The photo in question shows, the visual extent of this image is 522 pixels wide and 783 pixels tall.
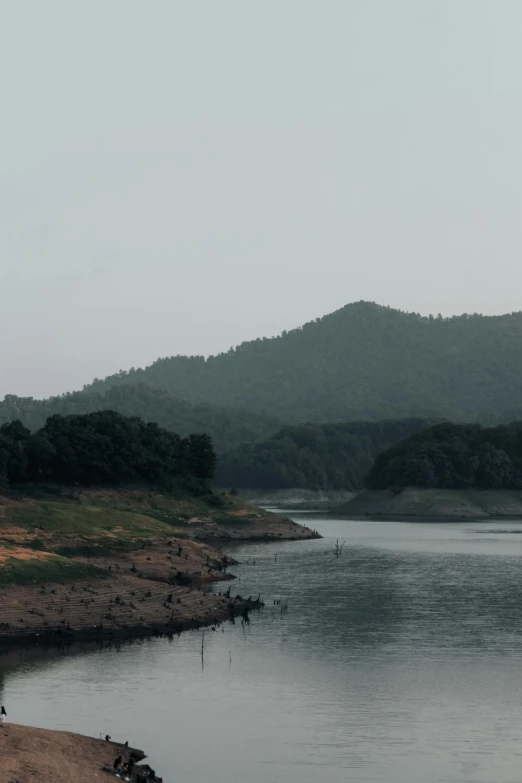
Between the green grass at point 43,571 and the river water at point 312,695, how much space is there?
56.1ft

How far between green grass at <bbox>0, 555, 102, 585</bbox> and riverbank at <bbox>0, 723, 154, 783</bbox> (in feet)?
149

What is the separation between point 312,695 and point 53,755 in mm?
24911

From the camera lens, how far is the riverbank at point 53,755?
154ft

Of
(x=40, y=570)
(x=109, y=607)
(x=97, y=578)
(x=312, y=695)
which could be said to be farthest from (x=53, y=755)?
(x=97, y=578)

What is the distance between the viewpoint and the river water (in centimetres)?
5494

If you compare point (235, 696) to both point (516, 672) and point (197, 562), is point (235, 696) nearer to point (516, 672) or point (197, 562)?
point (516, 672)

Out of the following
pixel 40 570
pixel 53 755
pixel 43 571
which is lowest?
pixel 53 755

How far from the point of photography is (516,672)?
79.9 meters

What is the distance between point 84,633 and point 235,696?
929 inches

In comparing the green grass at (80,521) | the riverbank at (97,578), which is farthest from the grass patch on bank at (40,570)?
the green grass at (80,521)

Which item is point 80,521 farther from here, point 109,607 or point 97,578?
point 109,607

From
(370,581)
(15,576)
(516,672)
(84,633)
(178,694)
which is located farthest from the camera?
(370,581)

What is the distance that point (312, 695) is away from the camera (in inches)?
2808

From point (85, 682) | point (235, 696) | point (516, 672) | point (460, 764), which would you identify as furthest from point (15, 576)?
point (460, 764)
